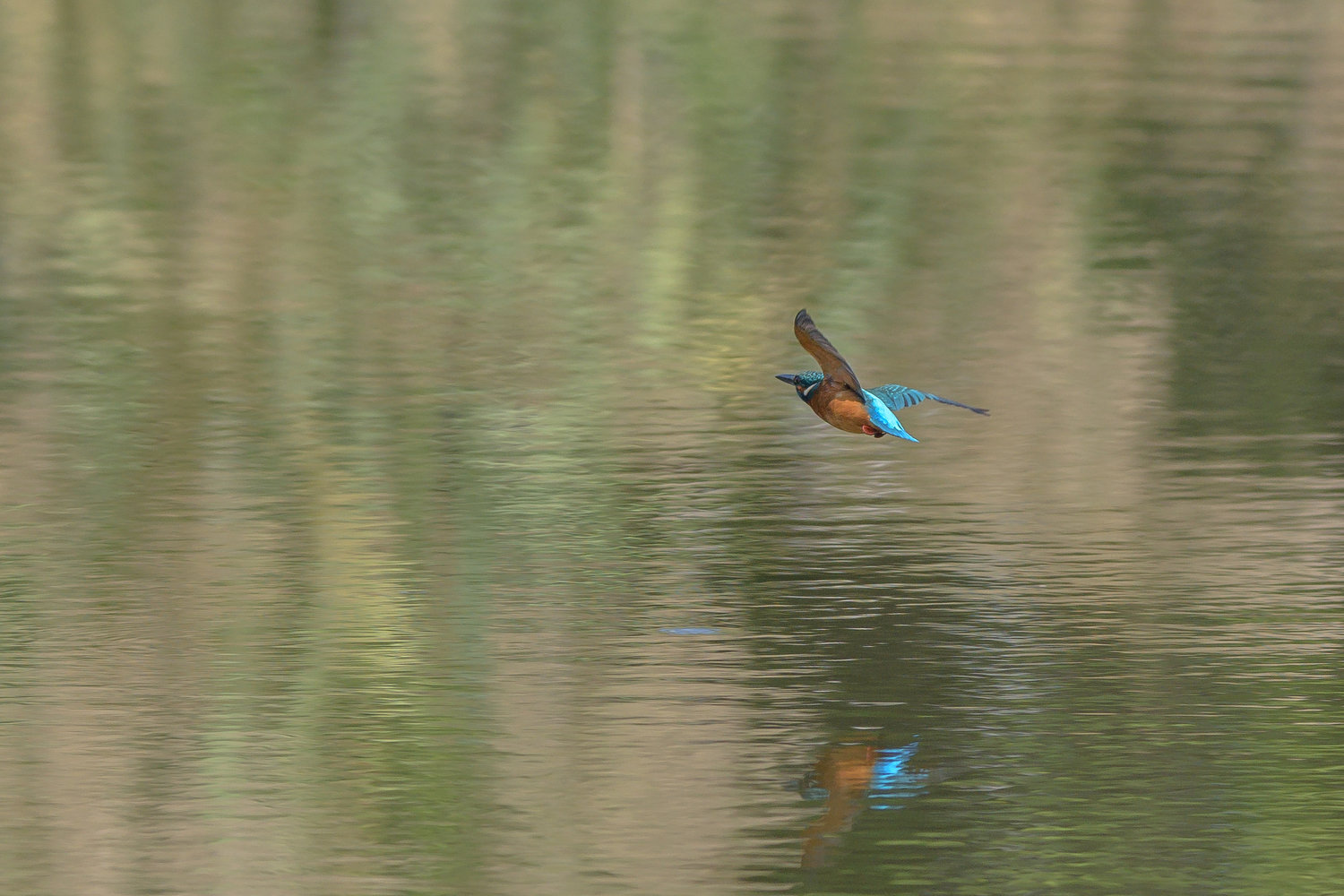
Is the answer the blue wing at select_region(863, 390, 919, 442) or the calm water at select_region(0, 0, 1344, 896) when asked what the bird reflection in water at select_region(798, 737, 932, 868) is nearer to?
the calm water at select_region(0, 0, 1344, 896)

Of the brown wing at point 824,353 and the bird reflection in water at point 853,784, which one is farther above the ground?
the brown wing at point 824,353

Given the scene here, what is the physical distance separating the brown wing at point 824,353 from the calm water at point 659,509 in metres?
1.27

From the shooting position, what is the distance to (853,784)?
746 centimetres

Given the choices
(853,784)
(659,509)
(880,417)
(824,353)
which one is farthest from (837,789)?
(659,509)

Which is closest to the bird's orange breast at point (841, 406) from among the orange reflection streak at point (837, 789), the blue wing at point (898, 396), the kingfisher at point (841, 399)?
the kingfisher at point (841, 399)

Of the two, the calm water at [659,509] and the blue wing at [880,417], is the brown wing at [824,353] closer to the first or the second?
the blue wing at [880,417]

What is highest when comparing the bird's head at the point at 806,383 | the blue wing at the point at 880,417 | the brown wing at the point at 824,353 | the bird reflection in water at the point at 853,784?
the brown wing at the point at 824,353

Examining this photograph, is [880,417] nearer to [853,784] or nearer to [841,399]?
[841,399]

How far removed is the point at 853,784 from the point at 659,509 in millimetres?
3282

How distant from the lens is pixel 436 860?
692cm

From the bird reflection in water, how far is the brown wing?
4.06 feet

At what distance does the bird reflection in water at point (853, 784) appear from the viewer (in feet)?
23.4

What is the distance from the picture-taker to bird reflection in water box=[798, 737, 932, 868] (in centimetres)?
714

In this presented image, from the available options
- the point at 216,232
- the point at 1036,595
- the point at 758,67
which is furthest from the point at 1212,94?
the point at 1036,595
